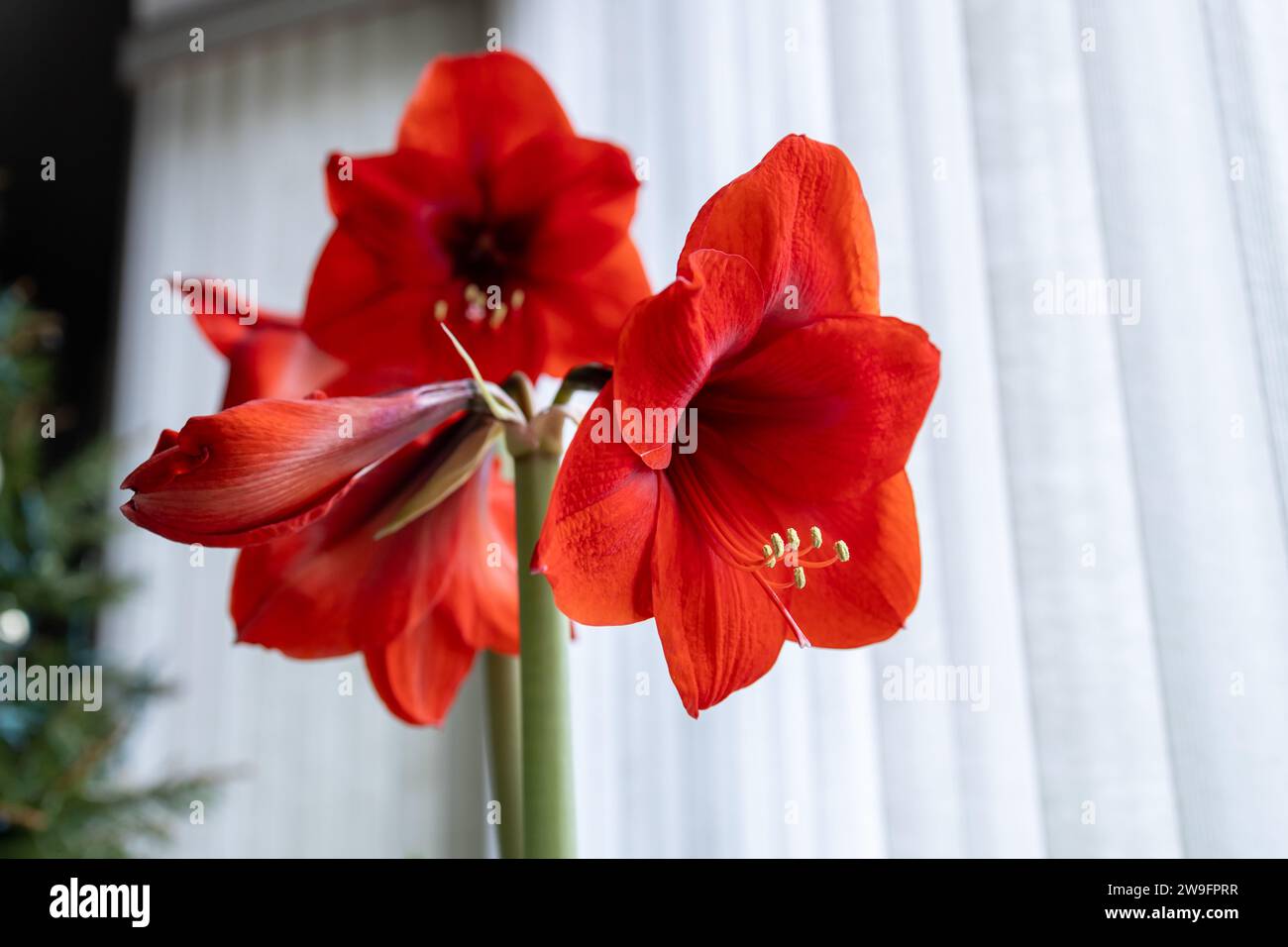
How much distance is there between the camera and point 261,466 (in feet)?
1.02

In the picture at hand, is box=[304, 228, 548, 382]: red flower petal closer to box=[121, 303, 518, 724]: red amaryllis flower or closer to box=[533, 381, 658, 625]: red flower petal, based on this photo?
box=[121, 303, 518, 724]: red amaryllis flower

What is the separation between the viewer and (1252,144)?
2.45 ft

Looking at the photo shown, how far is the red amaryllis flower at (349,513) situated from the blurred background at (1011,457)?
21.9 inches

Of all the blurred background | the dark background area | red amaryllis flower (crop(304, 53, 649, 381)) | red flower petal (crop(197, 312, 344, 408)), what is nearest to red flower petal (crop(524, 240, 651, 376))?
red amaryllis flower (crop(304, 53, 649, 381))

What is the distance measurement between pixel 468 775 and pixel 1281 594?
144 centimetres

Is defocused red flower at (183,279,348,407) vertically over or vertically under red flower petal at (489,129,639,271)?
under

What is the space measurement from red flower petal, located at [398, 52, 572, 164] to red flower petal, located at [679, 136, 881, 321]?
15cm

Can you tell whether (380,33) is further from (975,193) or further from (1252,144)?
(1252,144)

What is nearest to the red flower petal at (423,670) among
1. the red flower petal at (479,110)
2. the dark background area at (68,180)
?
the red flower petal at (479,110)

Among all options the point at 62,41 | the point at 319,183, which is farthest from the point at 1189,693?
the point at 62,41

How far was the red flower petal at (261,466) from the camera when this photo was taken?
30 centimetres

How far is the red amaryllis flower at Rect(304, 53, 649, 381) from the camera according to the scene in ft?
1.51

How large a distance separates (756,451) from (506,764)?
158 millimetres

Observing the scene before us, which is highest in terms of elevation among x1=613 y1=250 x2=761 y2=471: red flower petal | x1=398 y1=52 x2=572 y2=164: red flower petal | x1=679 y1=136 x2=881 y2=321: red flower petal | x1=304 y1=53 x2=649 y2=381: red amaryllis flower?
x1=398 y1=52 x2=572 y2=164: red flower petal
